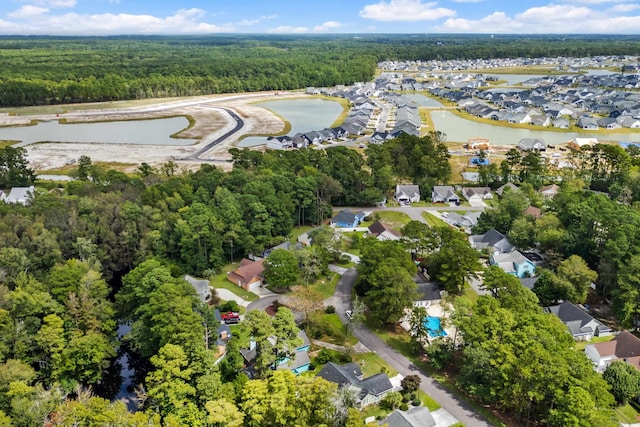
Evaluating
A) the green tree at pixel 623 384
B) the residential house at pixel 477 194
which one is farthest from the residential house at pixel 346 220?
the green tree at pixel 623 384

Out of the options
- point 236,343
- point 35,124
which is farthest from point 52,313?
point 35,124

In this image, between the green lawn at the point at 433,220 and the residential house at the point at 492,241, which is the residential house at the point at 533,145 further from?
the residential house at the point at 492,241

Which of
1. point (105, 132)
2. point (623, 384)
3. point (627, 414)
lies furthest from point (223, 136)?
point (627, 414)

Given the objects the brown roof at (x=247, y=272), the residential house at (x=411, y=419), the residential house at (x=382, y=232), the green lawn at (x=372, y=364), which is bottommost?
the green lawn at (x=372, y=364)

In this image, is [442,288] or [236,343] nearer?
[236,343]

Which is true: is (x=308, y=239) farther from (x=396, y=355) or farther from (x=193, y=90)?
(x=193, y=90)

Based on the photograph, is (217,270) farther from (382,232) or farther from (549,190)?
(549,190)
